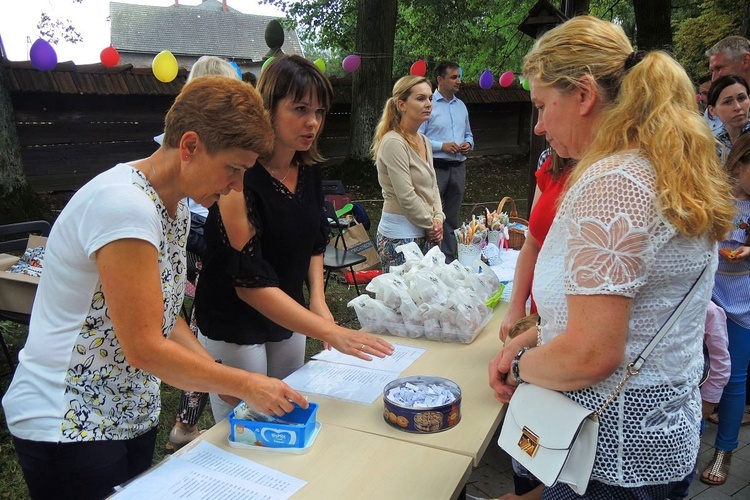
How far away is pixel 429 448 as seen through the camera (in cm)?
146

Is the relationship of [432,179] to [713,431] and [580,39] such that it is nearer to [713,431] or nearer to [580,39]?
[713,431]

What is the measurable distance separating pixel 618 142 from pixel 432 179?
2877 mm

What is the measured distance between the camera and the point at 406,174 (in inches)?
149

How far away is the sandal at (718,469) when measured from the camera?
2.71 m

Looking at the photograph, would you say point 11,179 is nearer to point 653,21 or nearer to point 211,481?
point 211,481

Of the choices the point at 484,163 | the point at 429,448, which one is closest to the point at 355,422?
the point at 429,448

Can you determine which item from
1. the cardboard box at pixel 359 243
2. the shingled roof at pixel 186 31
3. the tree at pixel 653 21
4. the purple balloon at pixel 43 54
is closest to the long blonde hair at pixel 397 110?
the cardboard box at pixel 359 243

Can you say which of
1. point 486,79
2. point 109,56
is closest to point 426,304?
point 109,56

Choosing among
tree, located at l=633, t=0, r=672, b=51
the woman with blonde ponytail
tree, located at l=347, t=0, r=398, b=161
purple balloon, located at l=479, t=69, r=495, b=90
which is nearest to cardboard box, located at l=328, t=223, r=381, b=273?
the woman with blonde ponytail

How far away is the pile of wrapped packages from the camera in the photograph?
2148mm

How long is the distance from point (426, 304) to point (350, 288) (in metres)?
3.49

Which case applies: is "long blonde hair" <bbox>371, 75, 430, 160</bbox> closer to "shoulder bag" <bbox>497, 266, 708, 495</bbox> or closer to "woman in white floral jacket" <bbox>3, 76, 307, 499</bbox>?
"woman in white floral jacket" <bbox>3, 76, 307, 499</bbox>

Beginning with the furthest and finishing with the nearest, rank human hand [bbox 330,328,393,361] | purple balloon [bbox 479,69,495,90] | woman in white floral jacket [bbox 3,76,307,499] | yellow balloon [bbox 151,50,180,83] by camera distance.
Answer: purple balloon [bbox 479,69,495,90], yellow balloon [bbox 151,50,180,83], human hand [bbox 330,328,393,361], woman in white floral jacket [bbox 3,76,307,499]

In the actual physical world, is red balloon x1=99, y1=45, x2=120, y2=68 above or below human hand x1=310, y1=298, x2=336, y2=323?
above
